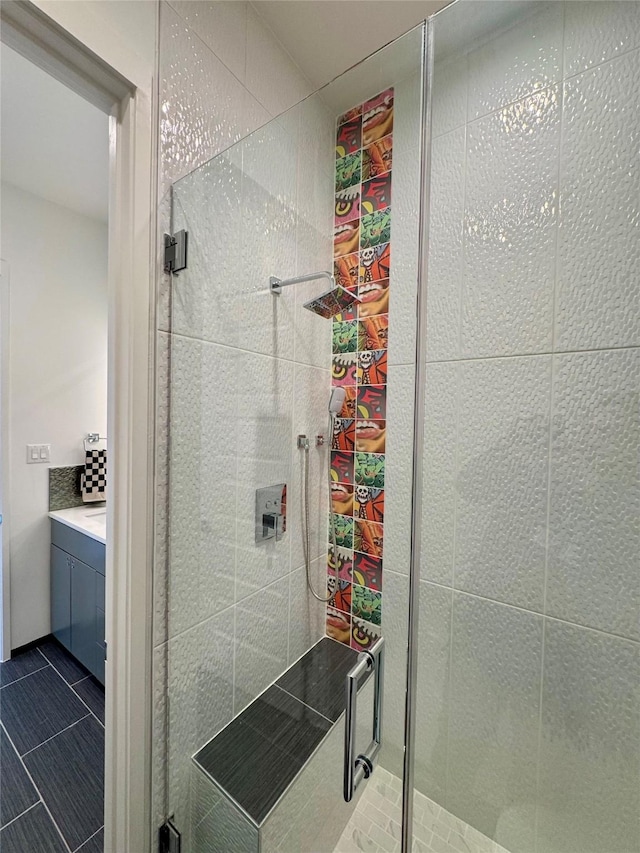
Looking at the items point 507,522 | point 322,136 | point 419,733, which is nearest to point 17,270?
point 322,136

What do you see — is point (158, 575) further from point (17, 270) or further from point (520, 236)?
point (17, 270)

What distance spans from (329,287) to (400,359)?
1.16 ft

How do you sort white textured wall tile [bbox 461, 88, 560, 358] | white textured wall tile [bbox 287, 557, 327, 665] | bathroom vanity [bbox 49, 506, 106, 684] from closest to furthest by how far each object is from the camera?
1. white textured wall tile [bbox 461, 88, 560, 358]
2. white textured wall tile [bbox 287, 557, 327, 665]
3. bathroom vanity [bbox 49, 506, 106, 684]

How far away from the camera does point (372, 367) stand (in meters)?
1.28

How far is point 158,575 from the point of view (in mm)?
908

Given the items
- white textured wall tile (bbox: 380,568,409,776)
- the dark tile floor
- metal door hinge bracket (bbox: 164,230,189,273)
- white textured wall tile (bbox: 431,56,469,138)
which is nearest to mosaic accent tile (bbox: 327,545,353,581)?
white textured wall tile (bbox: 380,568,409,776)

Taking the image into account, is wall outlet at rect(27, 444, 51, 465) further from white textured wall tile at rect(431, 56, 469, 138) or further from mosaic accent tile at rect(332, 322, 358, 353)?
white textured wall tile at rect(431, 56, 469, 138)

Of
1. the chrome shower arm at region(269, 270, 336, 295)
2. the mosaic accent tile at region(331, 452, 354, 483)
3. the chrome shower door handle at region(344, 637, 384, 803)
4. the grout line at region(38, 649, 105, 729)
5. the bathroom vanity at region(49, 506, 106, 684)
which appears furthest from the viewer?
the bathroom vanity at region(49, 506, 106, 684)

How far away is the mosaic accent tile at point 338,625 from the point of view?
1.31m

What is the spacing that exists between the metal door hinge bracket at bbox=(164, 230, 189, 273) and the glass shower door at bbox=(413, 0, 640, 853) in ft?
2.51

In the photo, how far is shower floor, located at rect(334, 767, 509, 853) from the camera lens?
3.32ft

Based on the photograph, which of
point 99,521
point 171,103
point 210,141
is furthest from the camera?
point 99,521

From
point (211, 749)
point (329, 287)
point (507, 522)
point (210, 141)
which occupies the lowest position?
point (211, 749)

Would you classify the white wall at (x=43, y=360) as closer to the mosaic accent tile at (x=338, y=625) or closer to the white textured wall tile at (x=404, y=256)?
the mosaic accent tile at (x=338, y=625)
